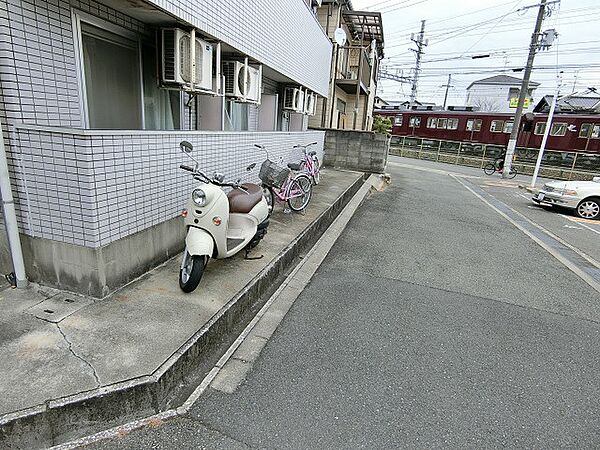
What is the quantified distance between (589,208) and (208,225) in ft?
40.2

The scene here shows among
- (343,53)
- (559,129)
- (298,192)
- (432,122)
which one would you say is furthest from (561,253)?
(432,122)

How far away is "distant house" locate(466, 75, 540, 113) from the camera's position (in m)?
52.4

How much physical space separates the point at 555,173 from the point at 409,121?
48.9 feet

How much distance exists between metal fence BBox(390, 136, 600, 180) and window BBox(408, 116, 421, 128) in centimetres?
246

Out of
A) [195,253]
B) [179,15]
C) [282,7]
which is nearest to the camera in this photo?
[195,253]

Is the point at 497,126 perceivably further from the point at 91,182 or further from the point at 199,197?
the point at 91,182

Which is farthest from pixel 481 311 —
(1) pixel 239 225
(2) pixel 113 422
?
(2) pixel 113 422

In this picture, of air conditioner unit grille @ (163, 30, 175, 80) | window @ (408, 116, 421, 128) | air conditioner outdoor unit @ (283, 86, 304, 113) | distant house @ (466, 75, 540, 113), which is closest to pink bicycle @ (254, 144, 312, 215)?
air conditioner unit grille @ (163, 30, 175, 80)

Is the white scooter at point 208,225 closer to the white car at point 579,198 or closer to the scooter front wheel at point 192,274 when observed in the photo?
the scooter front wheel at point 192,274

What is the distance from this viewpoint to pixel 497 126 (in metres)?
28.9

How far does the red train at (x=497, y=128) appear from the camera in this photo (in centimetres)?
2511

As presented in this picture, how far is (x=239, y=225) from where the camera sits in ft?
13.4

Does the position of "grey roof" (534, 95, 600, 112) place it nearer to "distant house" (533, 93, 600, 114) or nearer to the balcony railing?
"distant house" (533, 93, 600, 114)

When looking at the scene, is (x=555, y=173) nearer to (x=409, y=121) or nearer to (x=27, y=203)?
(x=409, y=121)
